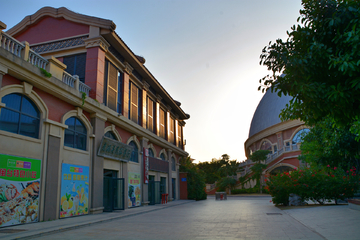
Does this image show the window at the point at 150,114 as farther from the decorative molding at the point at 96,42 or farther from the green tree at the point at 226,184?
the green tree at the point at 226,184

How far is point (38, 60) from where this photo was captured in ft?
43.3

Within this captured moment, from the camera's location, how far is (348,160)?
18484mm

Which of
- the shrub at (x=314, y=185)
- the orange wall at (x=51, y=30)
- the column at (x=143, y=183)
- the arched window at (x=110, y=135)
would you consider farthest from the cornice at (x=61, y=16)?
the shrub at (x=314, y=185)

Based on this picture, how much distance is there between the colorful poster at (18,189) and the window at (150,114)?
14086 millimetres

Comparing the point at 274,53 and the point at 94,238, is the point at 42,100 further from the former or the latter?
the point at 274,53

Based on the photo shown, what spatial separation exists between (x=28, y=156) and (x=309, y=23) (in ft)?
37.3

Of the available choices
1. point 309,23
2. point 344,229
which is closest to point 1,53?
point 309,23

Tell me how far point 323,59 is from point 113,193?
47.7ft

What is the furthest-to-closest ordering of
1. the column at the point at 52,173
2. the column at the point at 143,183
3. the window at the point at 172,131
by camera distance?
the window at the point at 172,131 < the column at the point at 143,183 < the column at the point at 52,173

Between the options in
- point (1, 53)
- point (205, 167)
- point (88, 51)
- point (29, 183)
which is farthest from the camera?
point (205, 167)

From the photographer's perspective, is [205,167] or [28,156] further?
[205,167]

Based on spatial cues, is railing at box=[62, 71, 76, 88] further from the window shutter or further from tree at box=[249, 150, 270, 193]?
tree at box=[249, 150, 270, 193]

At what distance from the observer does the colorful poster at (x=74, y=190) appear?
13.8m

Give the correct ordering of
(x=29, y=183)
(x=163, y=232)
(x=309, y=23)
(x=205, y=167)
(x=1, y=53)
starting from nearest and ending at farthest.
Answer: (x=309, y=23)
(x=163, y=232)
(x=1, y=53)
(x=29, y=183)
(x=205, y=167)
